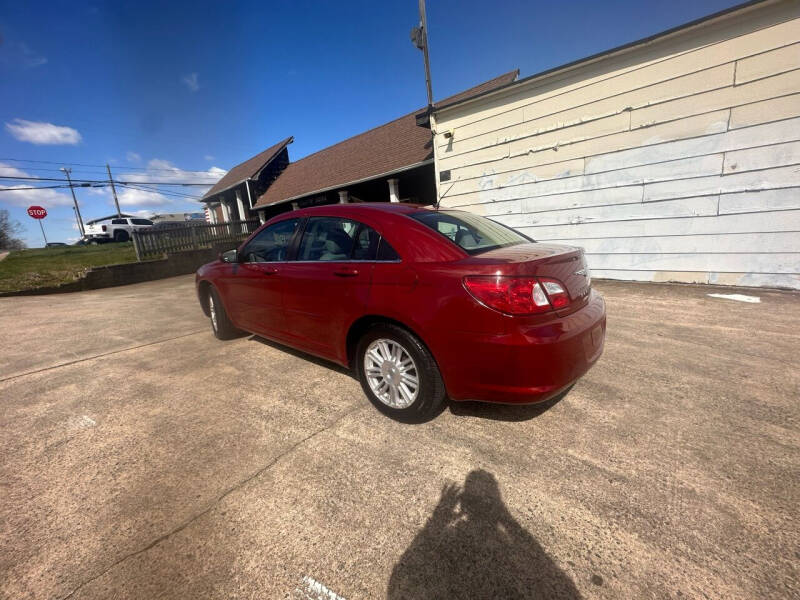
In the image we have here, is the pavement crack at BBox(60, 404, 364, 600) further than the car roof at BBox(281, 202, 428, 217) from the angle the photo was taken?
No

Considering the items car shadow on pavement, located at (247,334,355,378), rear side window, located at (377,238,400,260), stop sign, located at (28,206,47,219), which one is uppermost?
stop sign, located at (28,206,47,219)

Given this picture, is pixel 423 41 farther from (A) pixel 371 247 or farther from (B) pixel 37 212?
(B) pixel 37 212

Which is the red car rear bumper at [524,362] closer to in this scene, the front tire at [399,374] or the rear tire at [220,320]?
the front tire at [399,374]

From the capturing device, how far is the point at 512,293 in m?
1.82

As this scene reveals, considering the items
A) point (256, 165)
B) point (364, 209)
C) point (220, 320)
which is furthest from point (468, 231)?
point (256, 165)

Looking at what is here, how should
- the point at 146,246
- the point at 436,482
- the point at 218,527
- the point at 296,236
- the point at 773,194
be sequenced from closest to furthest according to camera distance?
the point at 218,527 → the point at 436,482 → the point at 296,236 → the point at 773,194 → the point at 146,246

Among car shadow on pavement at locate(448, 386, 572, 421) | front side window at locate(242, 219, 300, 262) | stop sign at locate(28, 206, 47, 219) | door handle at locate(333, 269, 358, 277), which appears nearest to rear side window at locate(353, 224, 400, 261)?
door handle at locate(333, 269, 358, 277)

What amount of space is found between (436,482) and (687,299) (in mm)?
4978

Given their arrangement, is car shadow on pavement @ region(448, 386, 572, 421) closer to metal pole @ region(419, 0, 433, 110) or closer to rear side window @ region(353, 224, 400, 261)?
rear side window @ region(353, 224, 400, 261)

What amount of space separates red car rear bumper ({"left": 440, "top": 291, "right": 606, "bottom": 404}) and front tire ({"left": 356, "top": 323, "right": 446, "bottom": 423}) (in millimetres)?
141

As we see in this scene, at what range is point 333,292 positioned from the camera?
256cm

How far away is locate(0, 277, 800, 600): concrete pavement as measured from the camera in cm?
136

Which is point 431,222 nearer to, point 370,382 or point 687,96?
point 370,382

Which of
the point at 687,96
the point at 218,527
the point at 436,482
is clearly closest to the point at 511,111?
the point at 687,96
